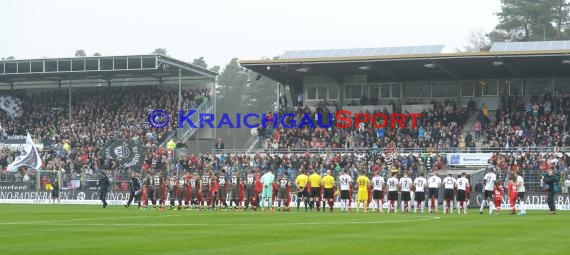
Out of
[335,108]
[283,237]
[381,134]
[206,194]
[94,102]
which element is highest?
[94,102]

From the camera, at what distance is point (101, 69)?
218 ft

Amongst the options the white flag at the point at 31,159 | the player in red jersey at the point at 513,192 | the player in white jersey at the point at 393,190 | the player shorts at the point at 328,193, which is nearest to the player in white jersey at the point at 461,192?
the player in red jersey at the point at 513,192

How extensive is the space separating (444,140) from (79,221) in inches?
1223

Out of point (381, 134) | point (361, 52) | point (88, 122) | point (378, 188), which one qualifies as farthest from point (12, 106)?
point (378, 188)

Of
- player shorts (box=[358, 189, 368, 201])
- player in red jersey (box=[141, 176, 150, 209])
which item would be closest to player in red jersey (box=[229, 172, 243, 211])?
player in red jersey (box=[141, 176, 150, 209])

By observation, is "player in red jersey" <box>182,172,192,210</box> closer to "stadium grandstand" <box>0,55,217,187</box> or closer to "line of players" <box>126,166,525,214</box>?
"line of players" <box>126,166,525,214</box>

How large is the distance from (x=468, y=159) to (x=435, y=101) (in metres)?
9.30

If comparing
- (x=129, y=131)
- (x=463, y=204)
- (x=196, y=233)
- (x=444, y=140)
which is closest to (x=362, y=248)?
(x=196, y=233)

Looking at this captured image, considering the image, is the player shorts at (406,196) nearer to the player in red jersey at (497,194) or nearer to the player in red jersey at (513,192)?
the player in red jersey at (497,194)

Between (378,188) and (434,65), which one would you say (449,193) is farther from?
(434,65)

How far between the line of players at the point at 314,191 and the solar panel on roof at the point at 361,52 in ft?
59.3

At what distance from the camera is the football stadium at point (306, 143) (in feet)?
124

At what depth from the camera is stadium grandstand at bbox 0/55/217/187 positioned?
211 ft

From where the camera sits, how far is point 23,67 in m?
68.4
